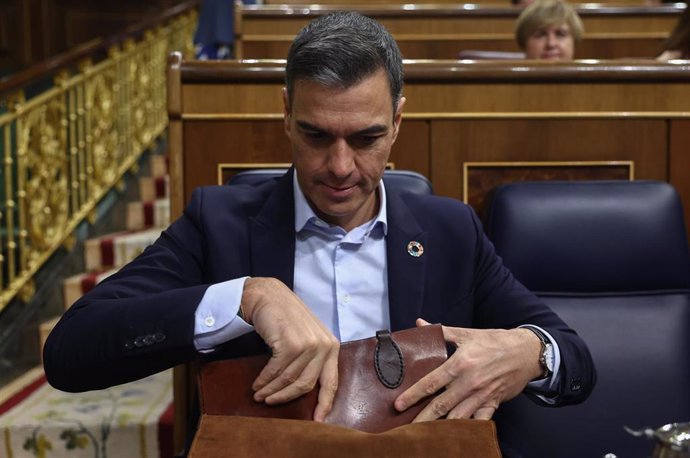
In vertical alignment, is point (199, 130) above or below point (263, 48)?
below

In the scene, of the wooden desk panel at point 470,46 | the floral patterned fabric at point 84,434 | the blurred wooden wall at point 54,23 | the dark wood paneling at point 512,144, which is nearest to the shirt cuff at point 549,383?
the dark wood paneling at point 512,144

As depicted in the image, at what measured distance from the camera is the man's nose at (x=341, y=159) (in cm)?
128

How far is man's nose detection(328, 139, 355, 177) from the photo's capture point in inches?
50.5

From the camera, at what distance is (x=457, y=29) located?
13.7 ft

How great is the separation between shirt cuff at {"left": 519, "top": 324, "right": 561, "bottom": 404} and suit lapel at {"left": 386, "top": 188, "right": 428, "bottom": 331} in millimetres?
172

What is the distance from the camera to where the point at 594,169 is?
6.79ft

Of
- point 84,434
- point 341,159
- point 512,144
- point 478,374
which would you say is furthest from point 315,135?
point 84,434

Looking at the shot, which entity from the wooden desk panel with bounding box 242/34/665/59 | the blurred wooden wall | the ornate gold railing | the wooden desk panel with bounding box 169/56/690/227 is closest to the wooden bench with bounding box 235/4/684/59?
the wooden desk panel with bounding box 242/34/665/59

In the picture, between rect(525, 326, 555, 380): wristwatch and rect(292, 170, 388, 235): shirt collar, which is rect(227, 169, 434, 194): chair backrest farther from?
rect(525, 326, 555, 380): wristwatch

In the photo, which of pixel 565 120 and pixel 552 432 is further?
pixel 565 120

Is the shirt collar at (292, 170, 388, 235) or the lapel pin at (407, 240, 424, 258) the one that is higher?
the shirt collar at (292, 170, 388, 235)

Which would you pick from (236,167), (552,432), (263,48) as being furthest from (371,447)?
(263,48)

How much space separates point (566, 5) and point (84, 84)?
2261 mm

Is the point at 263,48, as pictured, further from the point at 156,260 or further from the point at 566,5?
the point at 156,260
